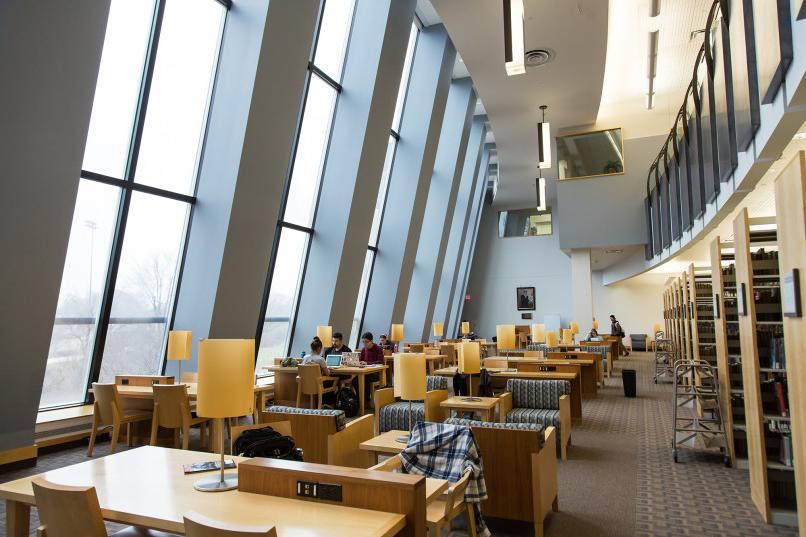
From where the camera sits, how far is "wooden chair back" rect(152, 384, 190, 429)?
14.5 feet

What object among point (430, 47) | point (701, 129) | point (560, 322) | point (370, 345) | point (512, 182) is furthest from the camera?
point (560, 322)

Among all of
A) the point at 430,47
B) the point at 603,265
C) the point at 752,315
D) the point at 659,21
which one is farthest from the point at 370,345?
the point at 603,265

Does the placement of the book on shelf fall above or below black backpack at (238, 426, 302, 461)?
above

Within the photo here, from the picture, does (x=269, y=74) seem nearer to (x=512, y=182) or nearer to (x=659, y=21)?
(x=659, y=21)

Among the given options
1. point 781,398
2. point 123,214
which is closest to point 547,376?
point 781,398

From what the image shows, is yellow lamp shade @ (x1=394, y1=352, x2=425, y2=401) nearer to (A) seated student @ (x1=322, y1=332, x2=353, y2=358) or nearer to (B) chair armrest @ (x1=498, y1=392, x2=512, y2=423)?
(B) chair armrest @ (x1=498, y1=392, x2=512, y2=423)

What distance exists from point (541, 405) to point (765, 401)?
82.0 inches

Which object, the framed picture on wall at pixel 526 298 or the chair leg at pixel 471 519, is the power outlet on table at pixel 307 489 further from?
the framed picture on wall at pixel 526 298

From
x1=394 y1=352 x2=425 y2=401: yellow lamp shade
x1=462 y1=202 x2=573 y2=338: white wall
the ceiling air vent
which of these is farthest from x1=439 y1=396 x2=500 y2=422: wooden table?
x1=462 y1=202 x2=573 y2=338: white wall

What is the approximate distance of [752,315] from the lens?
3.50 m

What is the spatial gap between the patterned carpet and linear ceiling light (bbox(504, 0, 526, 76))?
362 cm

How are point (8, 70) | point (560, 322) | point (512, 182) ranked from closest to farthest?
point (8, 70) < point (512, 182) < point (560, 322)

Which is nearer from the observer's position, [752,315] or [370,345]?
[752,315]

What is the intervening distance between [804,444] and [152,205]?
21.1 ft
